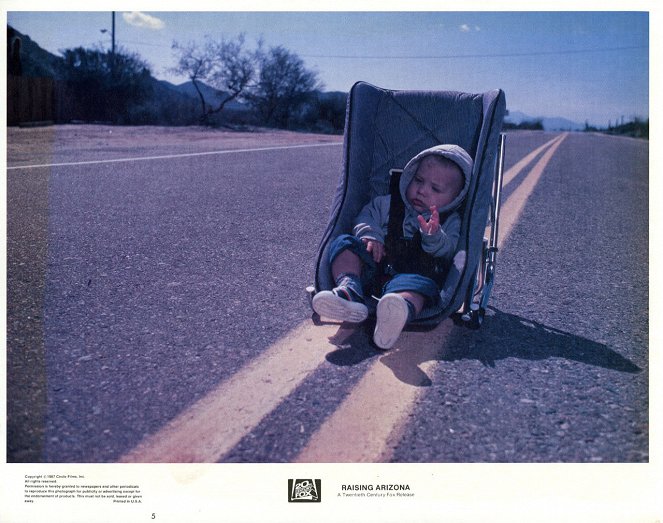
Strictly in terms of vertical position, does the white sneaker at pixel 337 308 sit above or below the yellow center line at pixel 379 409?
above

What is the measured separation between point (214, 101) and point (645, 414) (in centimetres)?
1394

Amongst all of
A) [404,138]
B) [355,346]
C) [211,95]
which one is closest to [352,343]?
[355,346]

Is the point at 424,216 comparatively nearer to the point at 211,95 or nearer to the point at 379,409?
the point at 379,409

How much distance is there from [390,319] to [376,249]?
0.53m

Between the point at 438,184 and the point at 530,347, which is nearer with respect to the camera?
the point at 530,347

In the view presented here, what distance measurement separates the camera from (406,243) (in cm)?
314

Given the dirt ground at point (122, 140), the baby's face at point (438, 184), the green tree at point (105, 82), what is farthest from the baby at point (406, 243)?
the green tree at point (105, 82)

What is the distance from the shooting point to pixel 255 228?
15.5ft

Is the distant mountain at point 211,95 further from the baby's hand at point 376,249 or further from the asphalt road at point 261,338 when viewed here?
the baby's hand at point 376,249

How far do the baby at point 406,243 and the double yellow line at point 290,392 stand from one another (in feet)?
0.54

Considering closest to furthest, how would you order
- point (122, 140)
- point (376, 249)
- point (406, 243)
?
point (376, 249) → point (406, 243) → point (122, 140)

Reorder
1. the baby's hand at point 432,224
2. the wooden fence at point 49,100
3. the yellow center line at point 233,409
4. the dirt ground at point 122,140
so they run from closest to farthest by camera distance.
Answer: the yellow center line at point 233,409, the baby's hand at point 432,224, the dirt ground at point 122,140, the wooden fence at point 49,100

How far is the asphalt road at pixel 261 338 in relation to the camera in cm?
211
